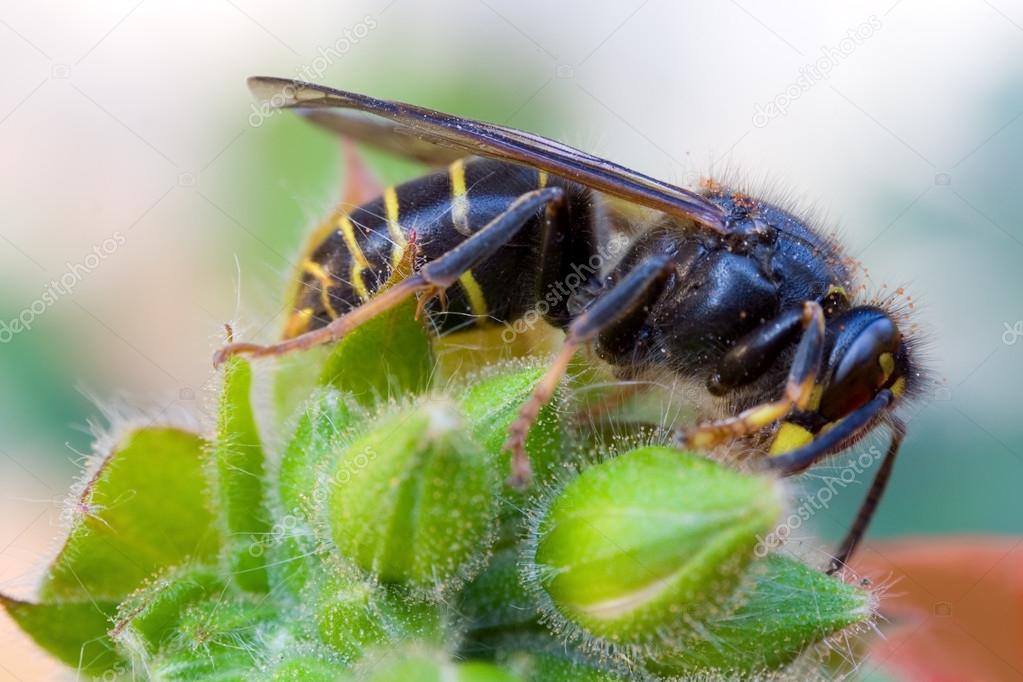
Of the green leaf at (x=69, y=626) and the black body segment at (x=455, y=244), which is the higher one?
the black body segment at (x=455, y=244)

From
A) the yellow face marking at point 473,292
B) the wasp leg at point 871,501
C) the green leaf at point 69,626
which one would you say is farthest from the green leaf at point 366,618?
the wasp leg at point 871,501

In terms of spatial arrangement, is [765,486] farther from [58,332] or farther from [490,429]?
[58,332]

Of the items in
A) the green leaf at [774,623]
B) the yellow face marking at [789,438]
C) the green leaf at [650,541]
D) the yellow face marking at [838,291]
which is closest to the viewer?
the green leaf at [650,541]

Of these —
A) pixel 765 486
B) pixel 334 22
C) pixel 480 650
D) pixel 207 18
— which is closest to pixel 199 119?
pixel 207 18

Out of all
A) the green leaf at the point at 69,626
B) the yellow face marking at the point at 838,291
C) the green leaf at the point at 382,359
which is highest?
the yellow face marking at the point at 838,291

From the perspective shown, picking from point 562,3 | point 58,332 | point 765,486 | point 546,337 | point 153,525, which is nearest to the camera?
point 765,486

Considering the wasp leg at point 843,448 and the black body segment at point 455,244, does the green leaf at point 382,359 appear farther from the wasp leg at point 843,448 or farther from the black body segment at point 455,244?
the wasp leg at point 843,448

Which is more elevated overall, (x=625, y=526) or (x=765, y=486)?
(x=765, y=486)

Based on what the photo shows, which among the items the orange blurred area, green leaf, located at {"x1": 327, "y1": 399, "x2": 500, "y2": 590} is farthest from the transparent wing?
the orange blurred area
